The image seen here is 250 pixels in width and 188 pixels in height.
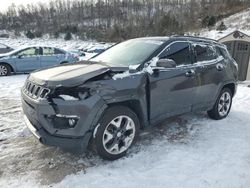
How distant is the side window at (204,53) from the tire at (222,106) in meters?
0.77

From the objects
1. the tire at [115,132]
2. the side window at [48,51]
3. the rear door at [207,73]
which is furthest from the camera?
the side window at [48,51]

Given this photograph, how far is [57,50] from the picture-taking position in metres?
12.5

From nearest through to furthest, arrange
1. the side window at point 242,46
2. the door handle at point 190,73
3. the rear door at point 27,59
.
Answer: the door handle at point 190,73 → the rear door at point 27,59 → the side window at point 242,46

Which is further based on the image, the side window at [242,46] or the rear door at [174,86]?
the side window at [242,46]

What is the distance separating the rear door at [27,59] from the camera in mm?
11453

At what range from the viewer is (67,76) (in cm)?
338

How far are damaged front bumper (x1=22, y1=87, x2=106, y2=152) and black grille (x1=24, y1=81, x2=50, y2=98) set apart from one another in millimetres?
84

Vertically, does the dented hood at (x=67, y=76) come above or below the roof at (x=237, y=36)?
below

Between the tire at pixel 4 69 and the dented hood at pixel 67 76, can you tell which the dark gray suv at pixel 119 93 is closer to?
the dented hood at pixel 67 76

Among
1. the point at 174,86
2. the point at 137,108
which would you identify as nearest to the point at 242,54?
the point at 174,86

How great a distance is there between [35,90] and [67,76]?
1.56 feet

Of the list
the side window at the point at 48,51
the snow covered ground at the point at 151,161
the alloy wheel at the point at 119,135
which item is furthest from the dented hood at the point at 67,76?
the side window at the point at 48,51

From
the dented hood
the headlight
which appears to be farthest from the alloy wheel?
the dented hood

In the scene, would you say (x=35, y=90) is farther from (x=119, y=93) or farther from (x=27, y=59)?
(x=27, y=59)
